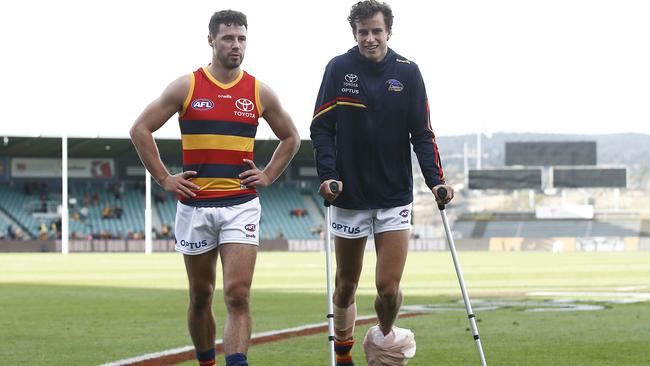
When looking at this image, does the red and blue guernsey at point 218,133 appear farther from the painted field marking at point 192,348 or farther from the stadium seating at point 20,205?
the stadium seating at point 20,205

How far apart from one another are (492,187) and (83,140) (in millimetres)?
42710

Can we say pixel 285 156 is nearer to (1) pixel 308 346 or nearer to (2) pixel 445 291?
(1) pixel 308 346

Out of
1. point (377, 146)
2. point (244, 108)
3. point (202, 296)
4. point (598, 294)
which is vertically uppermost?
point (244, 108)

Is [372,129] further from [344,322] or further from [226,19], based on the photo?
[344,322]

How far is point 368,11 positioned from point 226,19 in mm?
952

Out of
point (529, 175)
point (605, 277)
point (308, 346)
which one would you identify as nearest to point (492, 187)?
point (529, 175)

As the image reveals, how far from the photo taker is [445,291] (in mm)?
23844

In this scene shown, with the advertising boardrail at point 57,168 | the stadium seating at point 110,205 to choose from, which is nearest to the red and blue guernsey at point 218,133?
the stadium seating at point 110,205

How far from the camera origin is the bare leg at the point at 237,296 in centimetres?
773

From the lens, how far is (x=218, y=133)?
7938 millimetres

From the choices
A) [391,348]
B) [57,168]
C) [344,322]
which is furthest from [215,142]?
[57,168]

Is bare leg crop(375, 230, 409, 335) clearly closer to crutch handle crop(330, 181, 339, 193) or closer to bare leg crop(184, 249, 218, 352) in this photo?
crutch handle crop(330, 181, 339, 193)

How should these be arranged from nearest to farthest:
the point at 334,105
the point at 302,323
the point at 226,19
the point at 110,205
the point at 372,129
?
the point at 226,19 < the point at 372,129 < the point at 334,105 < the point at 302,323 < the point at 110,205

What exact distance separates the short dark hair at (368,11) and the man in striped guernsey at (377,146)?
0.01m
